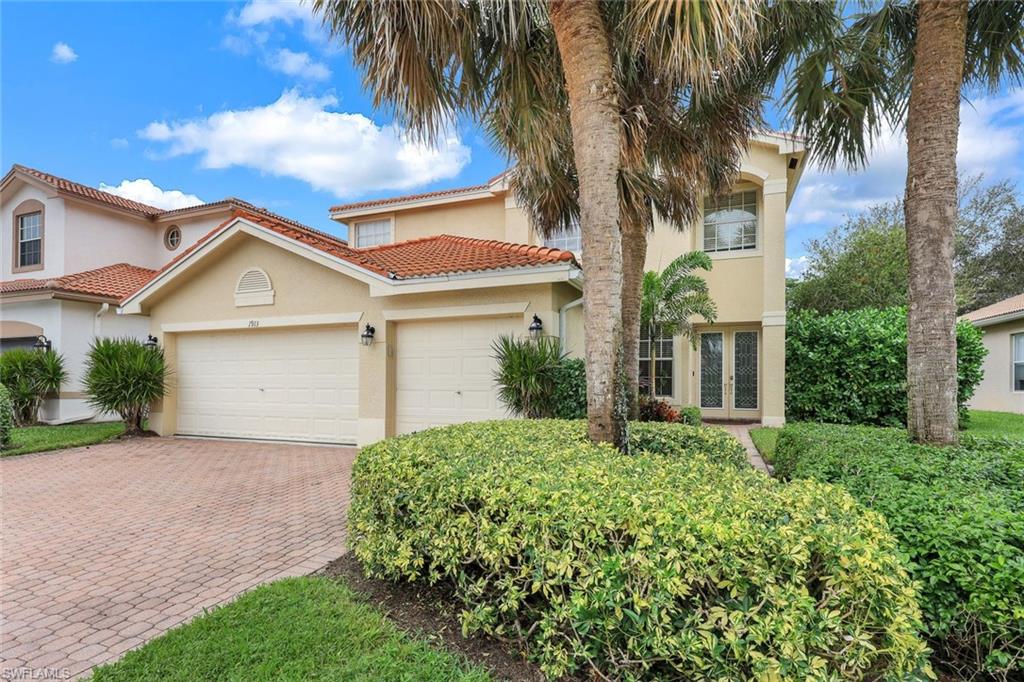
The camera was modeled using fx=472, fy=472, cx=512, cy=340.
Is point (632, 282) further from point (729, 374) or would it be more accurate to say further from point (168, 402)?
point (168, 402)

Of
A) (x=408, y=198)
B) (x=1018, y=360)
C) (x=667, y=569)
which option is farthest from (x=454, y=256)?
(x=1018, y=360)

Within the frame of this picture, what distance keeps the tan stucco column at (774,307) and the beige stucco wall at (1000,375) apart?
31.6ft

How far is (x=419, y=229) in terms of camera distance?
55.5 feet

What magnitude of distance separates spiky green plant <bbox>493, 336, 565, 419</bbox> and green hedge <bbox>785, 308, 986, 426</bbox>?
25.5 ft

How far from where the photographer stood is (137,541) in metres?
5.22

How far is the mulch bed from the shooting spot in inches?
116

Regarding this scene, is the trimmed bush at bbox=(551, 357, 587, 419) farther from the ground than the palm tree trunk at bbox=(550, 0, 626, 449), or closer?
closer

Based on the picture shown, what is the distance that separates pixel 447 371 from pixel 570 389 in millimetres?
2861

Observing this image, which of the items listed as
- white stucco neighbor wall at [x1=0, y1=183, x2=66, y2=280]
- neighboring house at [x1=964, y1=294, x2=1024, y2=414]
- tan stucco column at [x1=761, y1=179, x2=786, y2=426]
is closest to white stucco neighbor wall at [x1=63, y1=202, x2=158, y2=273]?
white stucco neighbor wall at [x1=0, y1=183, x2=66, y2=280]

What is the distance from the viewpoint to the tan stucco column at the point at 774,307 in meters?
12.5

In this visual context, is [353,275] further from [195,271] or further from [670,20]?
[670,20]

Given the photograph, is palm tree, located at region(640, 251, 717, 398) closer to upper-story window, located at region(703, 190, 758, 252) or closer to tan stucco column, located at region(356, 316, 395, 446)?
upper-story window, located at region(703, 190, 758, 252)

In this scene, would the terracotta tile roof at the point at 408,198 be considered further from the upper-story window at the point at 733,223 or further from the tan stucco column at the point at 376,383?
the upper-story window at the point at 733,223

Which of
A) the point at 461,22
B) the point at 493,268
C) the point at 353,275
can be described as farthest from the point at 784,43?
the point at 353,275
